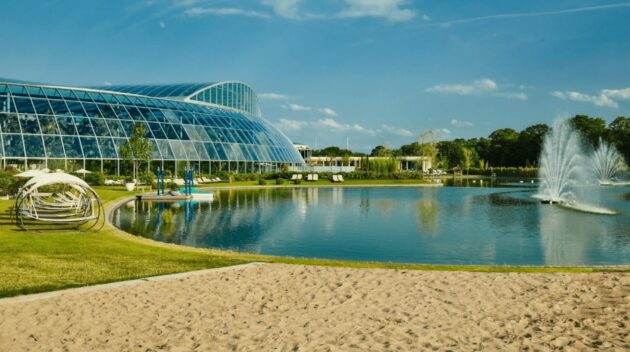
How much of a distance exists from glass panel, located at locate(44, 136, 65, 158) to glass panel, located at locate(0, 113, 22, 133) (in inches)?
87.6

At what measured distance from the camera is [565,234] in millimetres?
18078

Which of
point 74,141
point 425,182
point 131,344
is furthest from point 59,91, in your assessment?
point 131,344

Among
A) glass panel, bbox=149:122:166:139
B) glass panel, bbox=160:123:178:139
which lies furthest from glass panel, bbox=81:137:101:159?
glass panel, bbox=160:123:178:139

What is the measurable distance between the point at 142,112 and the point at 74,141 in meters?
10.0

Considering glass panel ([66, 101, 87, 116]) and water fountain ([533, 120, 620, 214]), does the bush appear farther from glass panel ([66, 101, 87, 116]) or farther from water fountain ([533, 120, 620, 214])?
water fountain ([533, 120, 620, 214])

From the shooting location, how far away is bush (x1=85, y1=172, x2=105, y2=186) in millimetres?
42875

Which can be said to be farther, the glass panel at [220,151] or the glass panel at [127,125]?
the glass panel at [220,151]

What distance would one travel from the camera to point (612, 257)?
14.0 meters

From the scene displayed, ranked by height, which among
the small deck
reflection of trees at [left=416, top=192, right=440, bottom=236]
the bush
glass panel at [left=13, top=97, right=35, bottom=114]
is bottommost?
reflection of trees at [left=416, top=192, right=440, bottom=236]

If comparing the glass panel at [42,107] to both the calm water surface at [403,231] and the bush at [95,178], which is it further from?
the calm water surface at [403,231]

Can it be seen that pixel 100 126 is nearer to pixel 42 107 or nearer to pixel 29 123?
pixel 42 107

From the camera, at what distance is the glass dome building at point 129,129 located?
1741 inches

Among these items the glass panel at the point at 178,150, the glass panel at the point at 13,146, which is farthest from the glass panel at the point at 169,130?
the glass panel at the point at 13,146

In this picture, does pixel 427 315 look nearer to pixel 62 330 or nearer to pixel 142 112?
pixel 62 330
